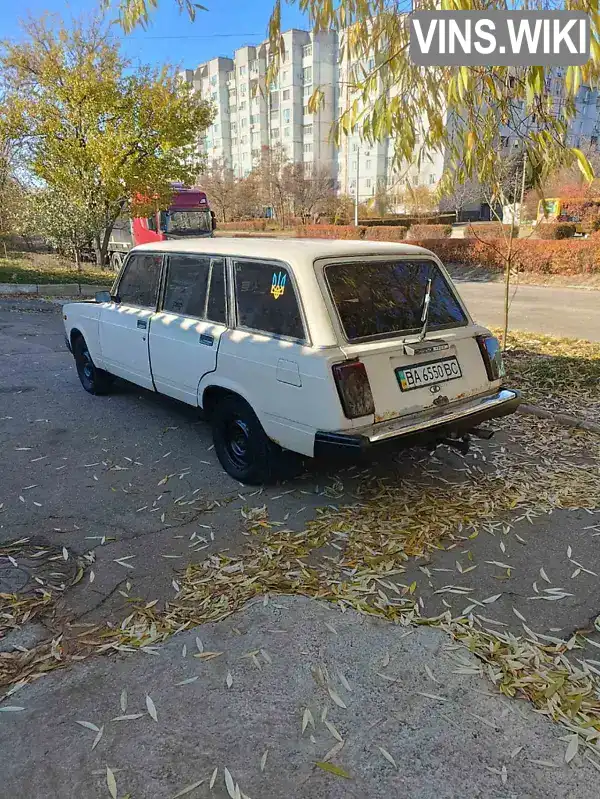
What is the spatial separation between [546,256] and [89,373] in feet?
57.8

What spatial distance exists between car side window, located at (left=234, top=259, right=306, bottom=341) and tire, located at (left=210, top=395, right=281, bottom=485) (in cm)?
61

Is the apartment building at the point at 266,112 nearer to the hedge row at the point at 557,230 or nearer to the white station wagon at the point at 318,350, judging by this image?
the hedge row at the point at 557,230

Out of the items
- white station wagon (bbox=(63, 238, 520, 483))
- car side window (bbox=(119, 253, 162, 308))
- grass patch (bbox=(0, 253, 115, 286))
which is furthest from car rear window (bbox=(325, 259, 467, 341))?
grass patch (bbox=(0, 253, 115, 286))

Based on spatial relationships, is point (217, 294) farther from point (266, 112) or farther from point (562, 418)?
point (266, 112)

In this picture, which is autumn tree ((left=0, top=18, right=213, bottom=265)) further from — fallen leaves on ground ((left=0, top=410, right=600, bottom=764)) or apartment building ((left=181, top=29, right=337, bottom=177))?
apartment building ((left=181, top=29, right=337, bottom=177))

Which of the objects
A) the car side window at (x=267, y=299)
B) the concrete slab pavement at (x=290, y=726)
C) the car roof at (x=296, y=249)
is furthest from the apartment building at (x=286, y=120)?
the concrete slab pavement at (x=290, y=726)

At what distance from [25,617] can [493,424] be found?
4.26m

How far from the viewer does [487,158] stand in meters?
5.87

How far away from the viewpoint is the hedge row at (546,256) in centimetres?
1839

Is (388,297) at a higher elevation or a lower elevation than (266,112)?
lower

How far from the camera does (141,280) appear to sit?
5355mm

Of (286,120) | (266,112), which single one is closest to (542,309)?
(266,112)

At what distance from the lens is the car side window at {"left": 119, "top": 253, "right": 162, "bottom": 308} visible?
5.14 metres

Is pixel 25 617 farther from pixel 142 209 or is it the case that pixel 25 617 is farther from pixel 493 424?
pixel 142 209
